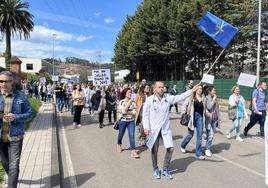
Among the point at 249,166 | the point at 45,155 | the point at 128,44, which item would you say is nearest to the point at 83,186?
the point at 45,155

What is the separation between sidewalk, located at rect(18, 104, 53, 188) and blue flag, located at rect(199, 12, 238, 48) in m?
5.33

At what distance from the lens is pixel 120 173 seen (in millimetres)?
7223

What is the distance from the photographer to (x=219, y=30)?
33.7 ft

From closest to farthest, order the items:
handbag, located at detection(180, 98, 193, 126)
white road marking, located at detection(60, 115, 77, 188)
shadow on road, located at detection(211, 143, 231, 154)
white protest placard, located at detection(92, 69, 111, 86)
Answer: white road marking, located at detection(60, 115, 77, 188) < handbag, located at detection(180, 98, 193, 126) < shadow on road, located at detection(211, 143, 231, 154) < white protest placard, located at detection(92, 69, 111, 86)

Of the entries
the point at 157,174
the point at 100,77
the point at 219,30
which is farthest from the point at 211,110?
the point at 100,77

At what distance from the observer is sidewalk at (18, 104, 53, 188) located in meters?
6.40

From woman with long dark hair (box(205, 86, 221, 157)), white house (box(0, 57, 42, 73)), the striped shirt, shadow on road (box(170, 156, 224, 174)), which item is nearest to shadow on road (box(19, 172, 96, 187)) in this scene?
the striped shirt

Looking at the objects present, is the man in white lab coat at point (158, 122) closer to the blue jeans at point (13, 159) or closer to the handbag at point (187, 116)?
the handbag at point (187, 116)

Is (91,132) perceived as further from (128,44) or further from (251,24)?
(128,44)

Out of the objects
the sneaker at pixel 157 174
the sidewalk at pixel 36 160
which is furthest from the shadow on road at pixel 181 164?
the sidewalk at pixel 36 160

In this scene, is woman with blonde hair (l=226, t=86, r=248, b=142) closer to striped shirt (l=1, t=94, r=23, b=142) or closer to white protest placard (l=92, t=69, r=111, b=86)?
striped shirt (l=1, t=94, r=23, b=142)

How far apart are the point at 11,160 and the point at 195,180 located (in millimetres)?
3236

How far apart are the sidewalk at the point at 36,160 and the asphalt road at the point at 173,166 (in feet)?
1.56

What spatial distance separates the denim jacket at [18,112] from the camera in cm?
504
